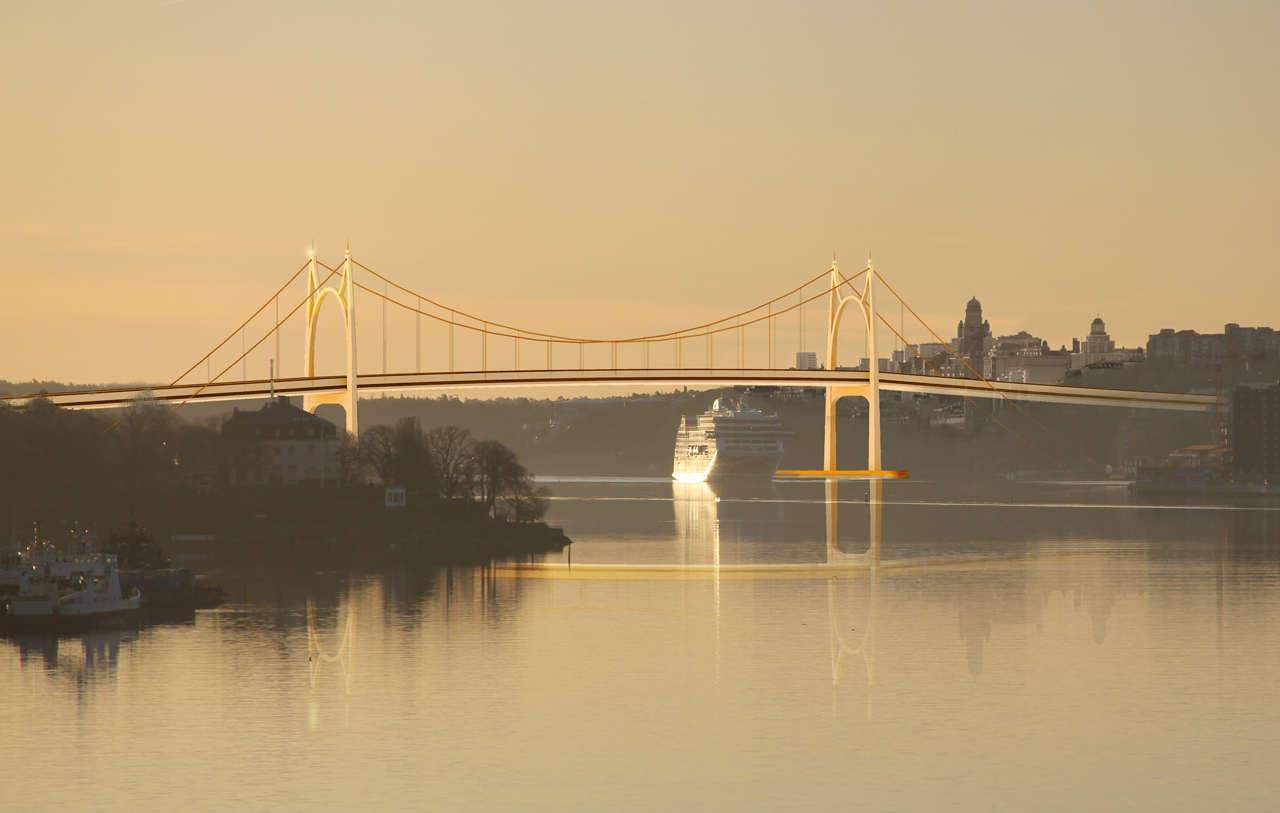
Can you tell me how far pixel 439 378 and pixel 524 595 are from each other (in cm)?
2680

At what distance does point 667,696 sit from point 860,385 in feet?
154

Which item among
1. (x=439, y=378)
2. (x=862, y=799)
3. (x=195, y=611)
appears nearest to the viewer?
(x=862, y=799)

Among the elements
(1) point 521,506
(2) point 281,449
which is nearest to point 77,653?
(2) point 281,449

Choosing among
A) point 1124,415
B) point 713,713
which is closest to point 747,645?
point 713,713

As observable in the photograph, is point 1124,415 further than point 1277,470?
Yes

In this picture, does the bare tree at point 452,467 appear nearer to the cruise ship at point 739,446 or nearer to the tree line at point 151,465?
the tree line at point 151,465

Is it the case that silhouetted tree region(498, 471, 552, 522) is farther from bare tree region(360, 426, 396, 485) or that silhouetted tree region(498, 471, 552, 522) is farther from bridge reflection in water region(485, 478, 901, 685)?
bridge reflection in water region(485, 478, 901, 685)

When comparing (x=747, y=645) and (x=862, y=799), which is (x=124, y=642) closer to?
(x=747, y=645)

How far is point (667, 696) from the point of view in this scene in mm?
22500

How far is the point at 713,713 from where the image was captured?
21.2 metres

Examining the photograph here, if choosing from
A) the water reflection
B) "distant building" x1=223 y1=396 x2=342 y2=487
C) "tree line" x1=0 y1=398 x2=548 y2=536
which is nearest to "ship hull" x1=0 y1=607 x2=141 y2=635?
the water reflection

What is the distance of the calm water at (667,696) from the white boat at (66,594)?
130 cm

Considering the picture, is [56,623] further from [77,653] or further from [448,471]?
[448,471]

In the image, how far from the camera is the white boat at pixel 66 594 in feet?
99.7
